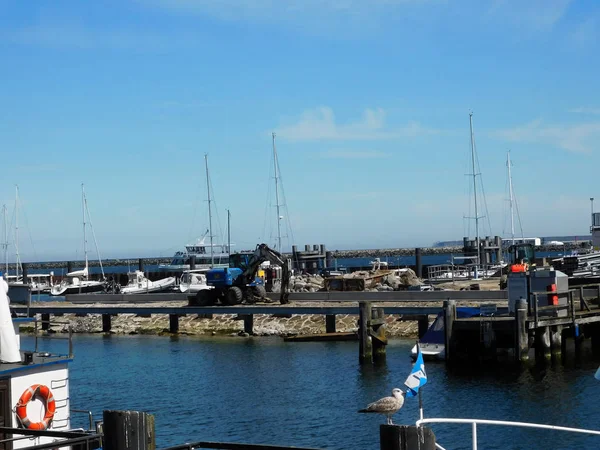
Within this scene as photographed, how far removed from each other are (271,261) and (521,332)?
2328 centimetres

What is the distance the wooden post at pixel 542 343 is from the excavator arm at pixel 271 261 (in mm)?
21266

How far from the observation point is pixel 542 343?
37188 millimetres

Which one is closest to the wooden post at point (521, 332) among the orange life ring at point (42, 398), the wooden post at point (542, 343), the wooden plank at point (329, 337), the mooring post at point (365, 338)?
the wooden post at point (542, 343)

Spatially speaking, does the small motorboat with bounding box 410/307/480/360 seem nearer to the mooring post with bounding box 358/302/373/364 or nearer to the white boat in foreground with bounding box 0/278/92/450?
the mooring post with bounding box 358/302/373/364

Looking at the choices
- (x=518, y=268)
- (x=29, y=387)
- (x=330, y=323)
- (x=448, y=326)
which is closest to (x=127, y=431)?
(x=29, y=387)

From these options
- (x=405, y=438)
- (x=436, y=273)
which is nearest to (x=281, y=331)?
(x=436, y=273)

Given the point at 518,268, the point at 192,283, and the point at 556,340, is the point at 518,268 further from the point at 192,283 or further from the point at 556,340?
the point at 192,283

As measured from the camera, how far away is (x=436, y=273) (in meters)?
80.6

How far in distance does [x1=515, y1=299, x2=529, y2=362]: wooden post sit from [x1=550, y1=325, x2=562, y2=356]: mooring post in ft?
5.25

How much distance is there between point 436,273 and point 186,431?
54.9 m

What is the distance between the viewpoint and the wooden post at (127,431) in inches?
357

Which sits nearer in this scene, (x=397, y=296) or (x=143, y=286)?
(x=397, y=296)

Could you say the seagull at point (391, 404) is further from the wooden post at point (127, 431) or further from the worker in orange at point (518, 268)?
the worker in orange at point (518, 268)

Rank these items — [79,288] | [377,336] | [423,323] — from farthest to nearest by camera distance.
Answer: [79,288], [423,323], [377,336]
